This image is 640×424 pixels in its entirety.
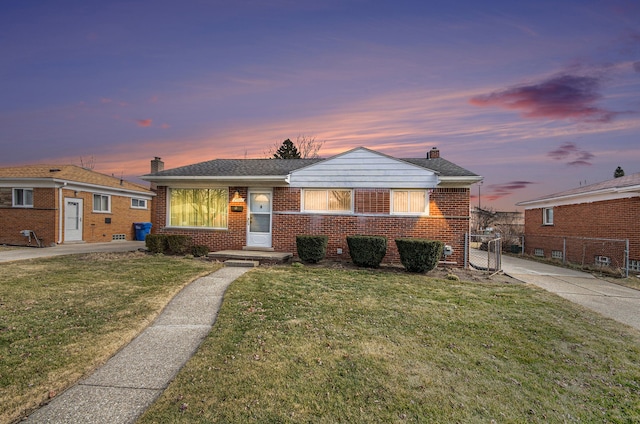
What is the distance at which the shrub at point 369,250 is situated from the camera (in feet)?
33.0

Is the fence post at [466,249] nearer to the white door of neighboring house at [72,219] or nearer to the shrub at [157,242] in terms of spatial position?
the shrub at [157,242]

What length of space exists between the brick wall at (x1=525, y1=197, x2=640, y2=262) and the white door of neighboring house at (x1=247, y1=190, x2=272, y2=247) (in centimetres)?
1329

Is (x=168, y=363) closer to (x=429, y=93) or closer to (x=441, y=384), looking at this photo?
(x=441, y=384)

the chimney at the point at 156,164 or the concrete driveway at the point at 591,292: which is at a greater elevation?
the chimney at the point at 156,164

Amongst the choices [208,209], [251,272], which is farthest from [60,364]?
[208,209]

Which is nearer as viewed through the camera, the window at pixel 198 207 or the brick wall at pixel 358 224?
the brick wall at pixel 358 224

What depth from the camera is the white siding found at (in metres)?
11.1

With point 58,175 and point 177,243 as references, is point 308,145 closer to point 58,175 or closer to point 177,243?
point 58,175

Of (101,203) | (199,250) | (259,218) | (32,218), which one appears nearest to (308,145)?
(101,203)

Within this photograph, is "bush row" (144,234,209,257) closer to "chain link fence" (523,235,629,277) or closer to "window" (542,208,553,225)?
"chain link fence" (523,235,629,277)

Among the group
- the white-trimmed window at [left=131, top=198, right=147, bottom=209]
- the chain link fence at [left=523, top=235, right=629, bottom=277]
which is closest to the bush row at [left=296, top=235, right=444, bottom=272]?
the chain link fence at [left=523, top=235, right=629, bottom=277]

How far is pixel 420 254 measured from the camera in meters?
9.42

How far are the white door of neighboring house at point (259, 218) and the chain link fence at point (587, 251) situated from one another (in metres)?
12.4

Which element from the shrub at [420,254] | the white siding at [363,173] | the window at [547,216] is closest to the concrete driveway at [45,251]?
the white siding at [363,173]
